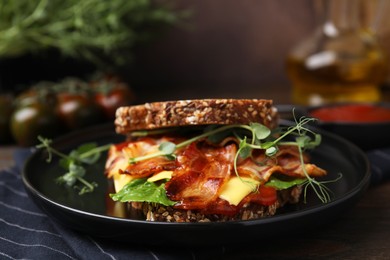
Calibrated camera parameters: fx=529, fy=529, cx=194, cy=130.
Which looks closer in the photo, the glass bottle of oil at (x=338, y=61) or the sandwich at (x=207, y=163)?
the sandwich at (x=207, y=163)

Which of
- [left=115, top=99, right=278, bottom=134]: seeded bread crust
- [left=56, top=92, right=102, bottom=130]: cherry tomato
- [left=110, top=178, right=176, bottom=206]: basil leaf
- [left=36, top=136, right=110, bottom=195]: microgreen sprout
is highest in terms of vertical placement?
[left=115, top=99, right=278, bottom=134]: seeded bread crust

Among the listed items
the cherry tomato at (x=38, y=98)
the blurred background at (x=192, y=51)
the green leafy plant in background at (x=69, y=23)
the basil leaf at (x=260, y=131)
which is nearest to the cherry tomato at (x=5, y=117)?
the cherry tomato at (x=38, y=98)

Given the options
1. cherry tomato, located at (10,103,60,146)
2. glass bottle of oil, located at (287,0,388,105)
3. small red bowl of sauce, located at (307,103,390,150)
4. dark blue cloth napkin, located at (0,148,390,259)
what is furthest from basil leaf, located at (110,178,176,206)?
glass bottle of oil, located at (287,0,388,105)

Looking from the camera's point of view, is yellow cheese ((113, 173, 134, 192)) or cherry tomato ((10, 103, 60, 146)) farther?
cherry tomato ((10, 103, 60, 146))

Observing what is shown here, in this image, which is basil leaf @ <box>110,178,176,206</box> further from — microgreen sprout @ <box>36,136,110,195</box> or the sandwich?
microgreen sprout @ <box>36,136,110,195</box>

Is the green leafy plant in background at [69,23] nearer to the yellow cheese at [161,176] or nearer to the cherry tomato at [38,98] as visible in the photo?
the cherry tomato at [38,98]

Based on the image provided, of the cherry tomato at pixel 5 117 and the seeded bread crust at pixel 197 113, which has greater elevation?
the seeded bread crust at pixel 197 113

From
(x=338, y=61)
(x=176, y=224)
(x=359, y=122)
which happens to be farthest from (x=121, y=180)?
(x=338, y=61)

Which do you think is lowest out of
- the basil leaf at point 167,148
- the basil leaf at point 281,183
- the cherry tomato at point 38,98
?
the cherry tomato at point 38,98

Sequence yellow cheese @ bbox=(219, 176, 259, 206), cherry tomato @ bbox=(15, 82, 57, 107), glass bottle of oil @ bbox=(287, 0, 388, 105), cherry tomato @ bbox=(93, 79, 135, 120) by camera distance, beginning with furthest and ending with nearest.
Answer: glass bottle of oil @ bbox=(287, 0, 388, 105), cherry tomato @ bbox=(93, 79, 135, 120), cherry tomato @ bbox=(15, 82, 57, 107), yellow cheese @ bbox=(219, 176, 259, 206)
